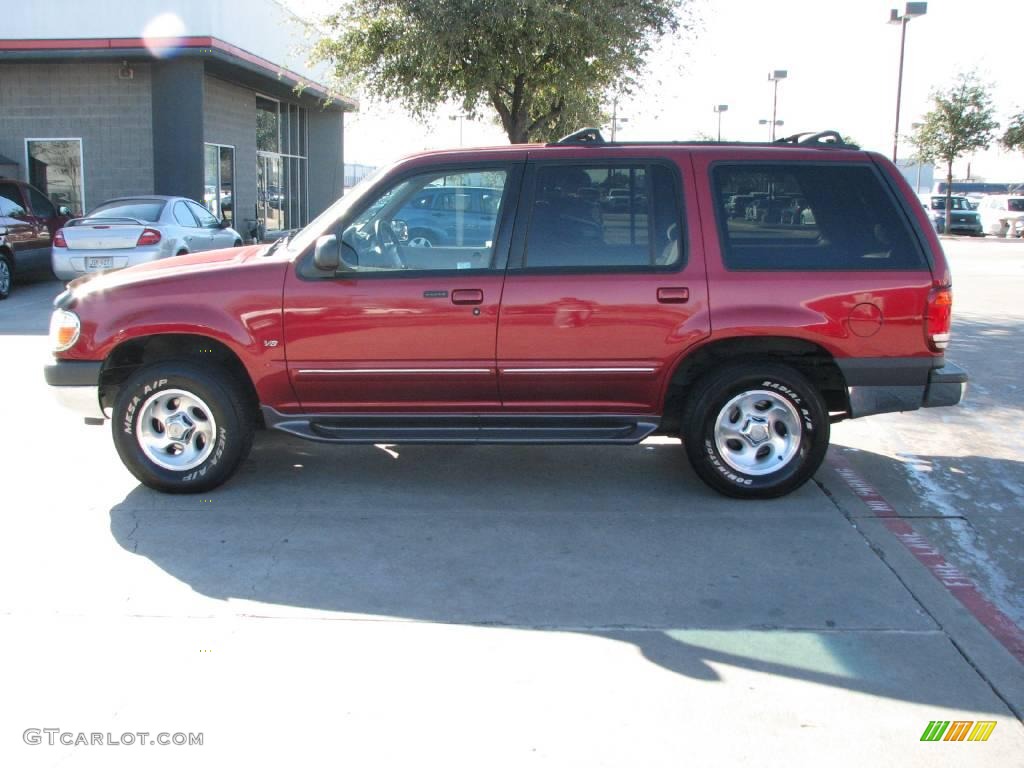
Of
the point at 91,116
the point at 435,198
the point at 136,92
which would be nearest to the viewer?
the point at 435,198

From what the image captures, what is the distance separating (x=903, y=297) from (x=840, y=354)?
456 millimetres

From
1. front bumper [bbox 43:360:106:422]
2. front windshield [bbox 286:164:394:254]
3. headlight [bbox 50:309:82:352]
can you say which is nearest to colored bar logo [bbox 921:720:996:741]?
front windshield [bbox 286:164:394:254]

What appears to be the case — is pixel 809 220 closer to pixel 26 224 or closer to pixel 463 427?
pixel 463 427

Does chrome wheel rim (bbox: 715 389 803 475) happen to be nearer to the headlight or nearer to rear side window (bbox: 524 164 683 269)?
rear side window (bbox: 524 164 683 269)

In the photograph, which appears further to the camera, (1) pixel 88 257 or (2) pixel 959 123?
(2) pixel 959 123

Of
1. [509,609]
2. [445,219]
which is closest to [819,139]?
[445,219]

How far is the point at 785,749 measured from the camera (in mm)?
3373

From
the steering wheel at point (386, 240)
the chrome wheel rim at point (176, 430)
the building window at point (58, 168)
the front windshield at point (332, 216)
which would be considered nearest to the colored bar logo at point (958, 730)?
the steering wheel at point (386, 240)

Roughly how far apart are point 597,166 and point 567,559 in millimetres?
2224

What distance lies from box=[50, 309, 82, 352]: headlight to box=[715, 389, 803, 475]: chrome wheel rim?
3669 millimetres

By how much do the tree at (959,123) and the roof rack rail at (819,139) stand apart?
3811cm

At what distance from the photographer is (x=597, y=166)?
5.73 metres

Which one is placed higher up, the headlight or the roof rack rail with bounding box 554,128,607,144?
the roof rack rail with bounding box 554,128,607,144

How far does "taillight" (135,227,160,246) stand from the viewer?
45.2 feet
